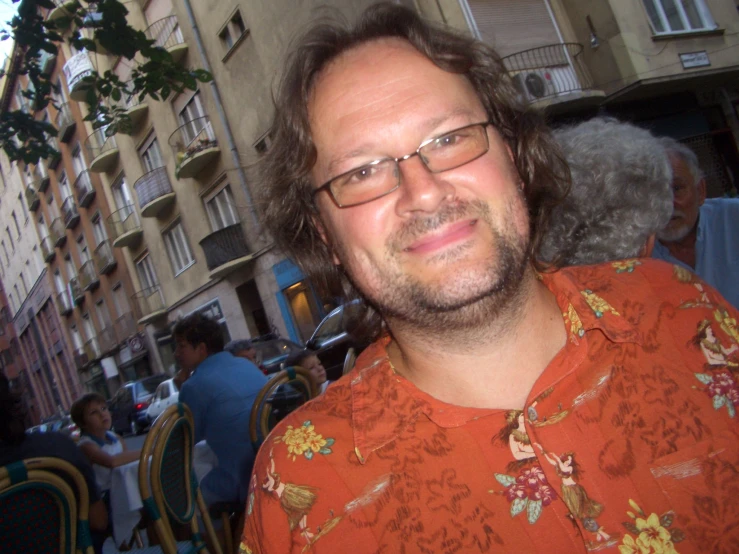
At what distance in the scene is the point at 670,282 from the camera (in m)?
1.32

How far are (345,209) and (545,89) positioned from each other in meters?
9.23

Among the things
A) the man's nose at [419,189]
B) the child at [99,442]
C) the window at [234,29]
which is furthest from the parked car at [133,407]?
the man's nose at [419,189]

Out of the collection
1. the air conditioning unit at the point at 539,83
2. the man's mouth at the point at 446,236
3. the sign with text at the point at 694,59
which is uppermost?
the air conditioning unit at the point at 539,83

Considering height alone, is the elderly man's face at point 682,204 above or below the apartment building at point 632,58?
below

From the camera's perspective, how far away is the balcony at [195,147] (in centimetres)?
1321

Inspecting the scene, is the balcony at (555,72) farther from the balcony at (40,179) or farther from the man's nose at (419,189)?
the balcony at (40,179)

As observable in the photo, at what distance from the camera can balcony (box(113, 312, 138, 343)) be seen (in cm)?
2017

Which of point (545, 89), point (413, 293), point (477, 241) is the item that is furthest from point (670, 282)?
point (545, 89)

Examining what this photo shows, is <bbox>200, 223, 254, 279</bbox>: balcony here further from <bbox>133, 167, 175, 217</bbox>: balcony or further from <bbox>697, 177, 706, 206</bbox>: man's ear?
<bbox>697, 177, 706, 206</bbox>: man's ear

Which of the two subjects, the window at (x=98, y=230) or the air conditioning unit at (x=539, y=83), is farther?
the window at (x=98, y=230)

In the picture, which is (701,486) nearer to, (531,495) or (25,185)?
(531,495)

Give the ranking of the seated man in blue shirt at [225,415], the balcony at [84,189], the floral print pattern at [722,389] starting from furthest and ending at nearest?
the balcony at [84,189] < the seated man in blue shirt at [225,415] < the floral print pattern at [722,389]

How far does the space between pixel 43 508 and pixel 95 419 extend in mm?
2129

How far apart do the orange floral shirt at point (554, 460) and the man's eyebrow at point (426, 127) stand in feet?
1.80
